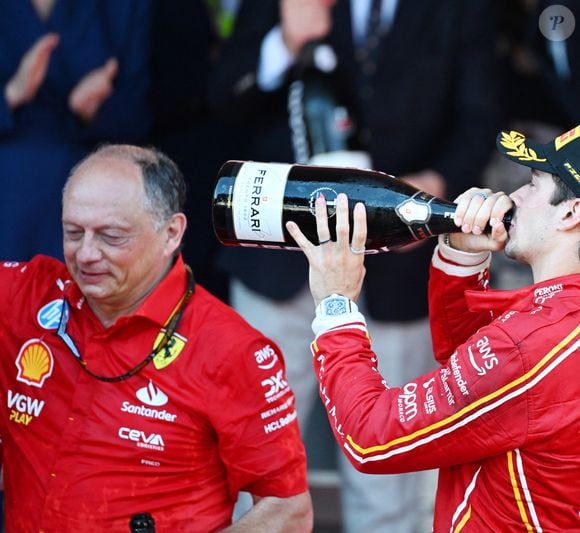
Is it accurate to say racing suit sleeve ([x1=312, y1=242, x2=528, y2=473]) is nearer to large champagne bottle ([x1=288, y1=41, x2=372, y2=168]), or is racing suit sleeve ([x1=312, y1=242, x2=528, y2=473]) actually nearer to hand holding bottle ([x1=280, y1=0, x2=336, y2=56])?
large champagne bottle ([x1=288, y1=41, x2=372, y2=168])

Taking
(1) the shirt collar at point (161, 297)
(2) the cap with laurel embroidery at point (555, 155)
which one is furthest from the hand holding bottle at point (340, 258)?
(1) the shirt collar at point (161, 297)

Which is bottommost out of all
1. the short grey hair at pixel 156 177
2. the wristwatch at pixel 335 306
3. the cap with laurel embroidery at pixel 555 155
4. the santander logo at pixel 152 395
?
the santander logo at pixel 152 395

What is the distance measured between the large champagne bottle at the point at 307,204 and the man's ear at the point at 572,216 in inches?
11.9

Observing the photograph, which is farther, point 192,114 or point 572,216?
point 192,114

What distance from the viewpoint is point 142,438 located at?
3.39m

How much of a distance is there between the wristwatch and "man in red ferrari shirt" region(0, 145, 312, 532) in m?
0.48

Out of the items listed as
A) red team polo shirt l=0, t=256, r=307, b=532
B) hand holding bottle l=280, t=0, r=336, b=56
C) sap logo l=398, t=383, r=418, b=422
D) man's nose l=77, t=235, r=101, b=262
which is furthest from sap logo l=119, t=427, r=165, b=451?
hand holding bottle l=280, t=0, r=336, b=56

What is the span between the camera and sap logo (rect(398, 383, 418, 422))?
110 inches

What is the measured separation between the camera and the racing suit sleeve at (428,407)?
2.76 meters

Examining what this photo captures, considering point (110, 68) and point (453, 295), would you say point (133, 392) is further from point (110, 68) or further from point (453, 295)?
point (110, 68)

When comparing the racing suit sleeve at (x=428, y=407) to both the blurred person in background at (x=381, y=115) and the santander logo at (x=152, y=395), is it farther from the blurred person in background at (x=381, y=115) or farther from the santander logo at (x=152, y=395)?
the blurred person in background at (x=381, y=115)

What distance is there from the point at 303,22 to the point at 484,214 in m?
2.01

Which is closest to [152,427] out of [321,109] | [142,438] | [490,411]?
[142,438]

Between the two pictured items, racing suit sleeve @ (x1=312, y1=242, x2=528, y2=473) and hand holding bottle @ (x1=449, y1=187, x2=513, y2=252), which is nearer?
racing suit sleeve @ (x1=312, y1=242, x2=528, y2=473)
